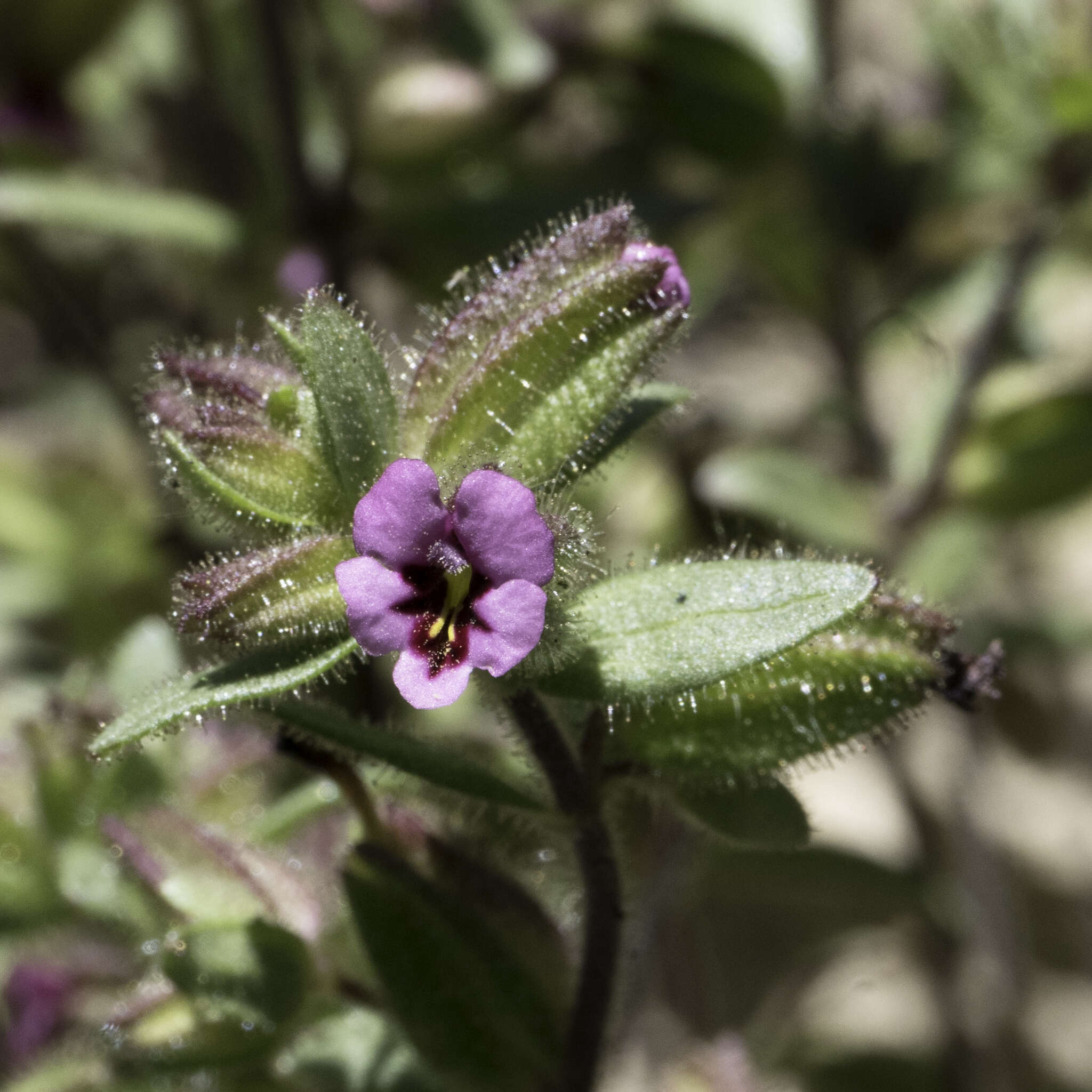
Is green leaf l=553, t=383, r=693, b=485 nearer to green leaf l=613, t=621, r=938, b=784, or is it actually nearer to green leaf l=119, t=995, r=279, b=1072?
green leaf l=613, t=621, r=938, b=784

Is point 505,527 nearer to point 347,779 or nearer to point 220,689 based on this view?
point 220,689

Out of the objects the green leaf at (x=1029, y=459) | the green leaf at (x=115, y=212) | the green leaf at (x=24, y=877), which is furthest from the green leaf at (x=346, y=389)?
the green leaf at (x=1029, y=459)

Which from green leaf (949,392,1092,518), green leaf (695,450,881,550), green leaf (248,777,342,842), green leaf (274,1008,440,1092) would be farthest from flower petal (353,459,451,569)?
green leaf (949,392,1092,518)

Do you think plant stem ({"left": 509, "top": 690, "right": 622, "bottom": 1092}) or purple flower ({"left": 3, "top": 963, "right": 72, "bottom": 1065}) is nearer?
plant stem ({"left": 509, "top": 690, "right": 622, "bottom": 1092})

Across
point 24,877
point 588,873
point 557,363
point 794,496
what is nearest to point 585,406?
point 557,363

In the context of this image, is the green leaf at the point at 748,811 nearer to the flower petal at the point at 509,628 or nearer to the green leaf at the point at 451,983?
the green leaf at the point at 451,983

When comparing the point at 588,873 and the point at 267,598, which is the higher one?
the point at 267,598
